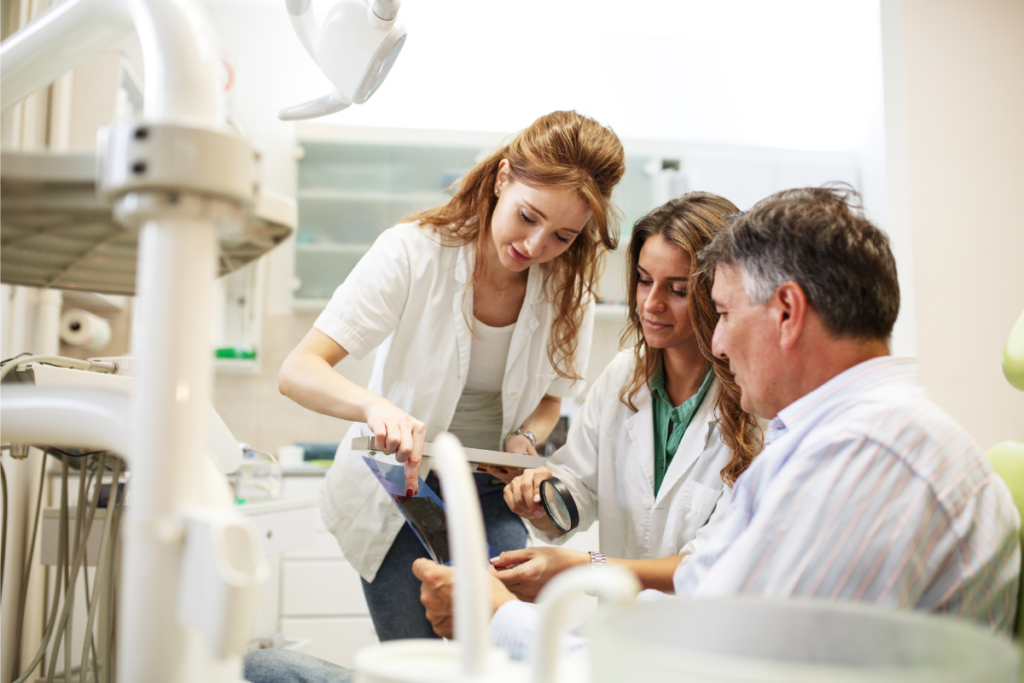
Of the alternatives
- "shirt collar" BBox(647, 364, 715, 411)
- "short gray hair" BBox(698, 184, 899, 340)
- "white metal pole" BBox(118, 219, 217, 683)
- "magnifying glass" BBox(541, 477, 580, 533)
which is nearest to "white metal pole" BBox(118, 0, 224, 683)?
"white metal pole" BBox(118, 219, 217, 683)

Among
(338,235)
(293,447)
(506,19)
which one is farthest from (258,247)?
(506,19)

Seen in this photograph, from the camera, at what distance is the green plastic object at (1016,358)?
2.60 ft

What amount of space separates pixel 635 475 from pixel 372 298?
0.59 meters

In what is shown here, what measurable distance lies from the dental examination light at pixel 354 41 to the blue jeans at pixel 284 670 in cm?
75

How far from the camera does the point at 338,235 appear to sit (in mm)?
3428

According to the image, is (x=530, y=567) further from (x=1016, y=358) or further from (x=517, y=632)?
(x=1016, y=358)

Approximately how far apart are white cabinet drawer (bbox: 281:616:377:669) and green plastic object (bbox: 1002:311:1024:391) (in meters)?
2.40

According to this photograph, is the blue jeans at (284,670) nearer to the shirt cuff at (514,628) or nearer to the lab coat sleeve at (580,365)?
the shirt cuff at (514,628)

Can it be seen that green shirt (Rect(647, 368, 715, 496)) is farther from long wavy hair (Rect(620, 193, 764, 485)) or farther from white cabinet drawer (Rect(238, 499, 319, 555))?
white cabinet drawer (Rect(238, 499, 319, 555))

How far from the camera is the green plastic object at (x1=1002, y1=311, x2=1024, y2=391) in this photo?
0.79 m

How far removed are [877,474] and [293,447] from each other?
282cm

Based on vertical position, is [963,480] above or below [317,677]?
above

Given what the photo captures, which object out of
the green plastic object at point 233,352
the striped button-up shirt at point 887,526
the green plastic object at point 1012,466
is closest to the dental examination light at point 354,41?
the striped button-up shirt at point 887,526

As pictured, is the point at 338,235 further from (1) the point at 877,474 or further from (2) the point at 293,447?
(1) the point at 877,474
